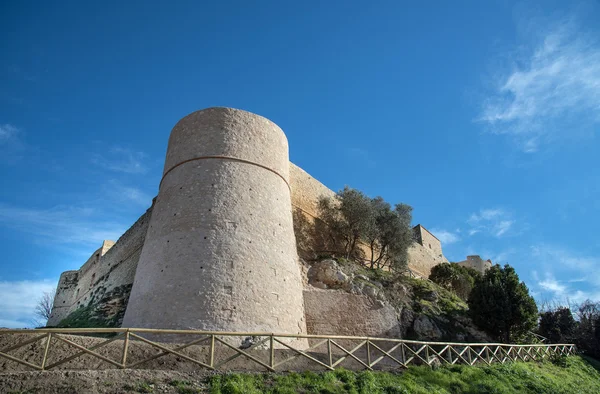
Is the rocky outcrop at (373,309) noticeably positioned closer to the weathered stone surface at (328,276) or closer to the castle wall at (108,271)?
the weathered stone surface at (328,276)

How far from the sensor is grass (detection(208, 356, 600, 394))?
7445 mm

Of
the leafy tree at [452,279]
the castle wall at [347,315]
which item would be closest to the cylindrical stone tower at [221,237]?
the castle wall at [347,315]

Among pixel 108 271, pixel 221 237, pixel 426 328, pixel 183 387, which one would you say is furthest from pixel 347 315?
pixel 108 271

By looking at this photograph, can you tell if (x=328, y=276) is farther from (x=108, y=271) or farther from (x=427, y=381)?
(x=108, y=271)

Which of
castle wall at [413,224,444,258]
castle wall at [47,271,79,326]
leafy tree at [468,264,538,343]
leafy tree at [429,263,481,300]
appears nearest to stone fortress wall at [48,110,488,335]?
leafy tree at [468,264,538,343]

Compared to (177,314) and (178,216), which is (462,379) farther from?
(178,216)

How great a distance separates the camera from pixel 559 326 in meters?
20.5

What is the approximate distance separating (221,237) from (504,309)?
11260mm

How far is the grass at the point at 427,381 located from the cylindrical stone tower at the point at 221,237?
3.19 metres

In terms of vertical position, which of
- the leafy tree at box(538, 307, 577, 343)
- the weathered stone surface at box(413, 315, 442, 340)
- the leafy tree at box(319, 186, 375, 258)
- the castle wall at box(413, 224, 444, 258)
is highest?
the castle wall at box(413, 224, 444, 258)

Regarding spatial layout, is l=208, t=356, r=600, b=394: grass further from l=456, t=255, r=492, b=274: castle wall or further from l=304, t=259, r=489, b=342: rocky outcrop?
l=456, t=255, r=492, b=274: castle wall

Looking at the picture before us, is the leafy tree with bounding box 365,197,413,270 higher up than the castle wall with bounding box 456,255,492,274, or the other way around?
the castle wall with bounding box 456,255,492,274

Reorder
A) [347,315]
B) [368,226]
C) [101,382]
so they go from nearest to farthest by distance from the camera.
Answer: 1. [101,382]
2. [347,315]
3. [368,226]

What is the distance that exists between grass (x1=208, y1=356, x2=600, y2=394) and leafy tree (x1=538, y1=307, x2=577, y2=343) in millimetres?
5181
